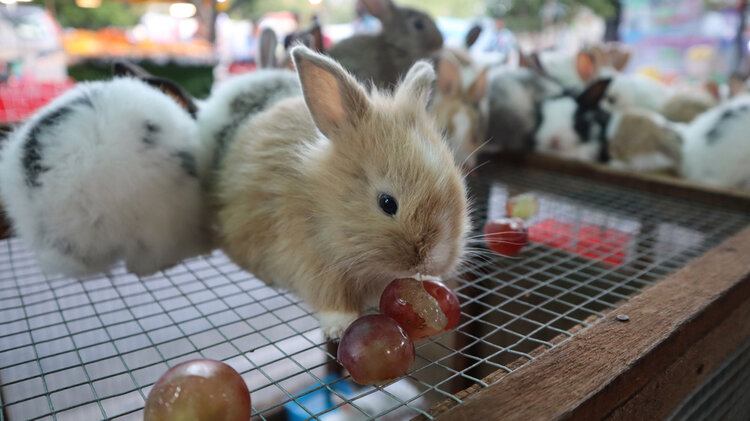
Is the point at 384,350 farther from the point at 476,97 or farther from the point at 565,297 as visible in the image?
the point at 476,97

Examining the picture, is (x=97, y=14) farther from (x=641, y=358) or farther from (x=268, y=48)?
(x=641, y=358)

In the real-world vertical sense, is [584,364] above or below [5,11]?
below

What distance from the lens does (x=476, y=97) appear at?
1999 millimetres

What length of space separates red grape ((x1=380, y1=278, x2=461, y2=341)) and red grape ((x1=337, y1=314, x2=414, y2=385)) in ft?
0.19

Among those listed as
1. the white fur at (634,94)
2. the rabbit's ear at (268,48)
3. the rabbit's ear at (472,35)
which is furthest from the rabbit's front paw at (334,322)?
the white fur at (634,94)

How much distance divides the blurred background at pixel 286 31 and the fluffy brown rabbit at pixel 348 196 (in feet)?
4.66

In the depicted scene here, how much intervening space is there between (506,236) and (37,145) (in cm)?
92

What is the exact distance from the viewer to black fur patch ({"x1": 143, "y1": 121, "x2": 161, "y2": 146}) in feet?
3.43

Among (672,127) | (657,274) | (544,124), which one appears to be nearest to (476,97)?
(544,124)

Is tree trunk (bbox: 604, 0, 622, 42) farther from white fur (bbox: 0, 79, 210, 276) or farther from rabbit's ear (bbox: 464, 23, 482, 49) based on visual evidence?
white fur (bbox: 0, 79, 210, 276)

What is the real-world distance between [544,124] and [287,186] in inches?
61.1

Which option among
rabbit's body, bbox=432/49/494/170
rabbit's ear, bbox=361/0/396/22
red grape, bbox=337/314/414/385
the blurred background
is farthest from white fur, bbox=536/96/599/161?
red grape, bbox=337/314/414/385

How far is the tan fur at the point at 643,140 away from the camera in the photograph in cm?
196

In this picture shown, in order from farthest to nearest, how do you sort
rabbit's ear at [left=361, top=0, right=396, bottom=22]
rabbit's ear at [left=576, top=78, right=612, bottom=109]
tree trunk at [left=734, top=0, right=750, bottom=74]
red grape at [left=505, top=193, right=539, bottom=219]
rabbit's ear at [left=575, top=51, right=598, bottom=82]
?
1. tree trunk at [left=734, top=0, right=750, bottom=74]
2. rabbit's ear at [left=575, top=51, right=598, bottom=82]
3. rabbit's ear at [left=361, top=0, right=396, bottom=22]
4. rabbit's ear at [left=576, top=78, right=612, bottom=109]
5. red grape at [left=505, top=193, right=539, bottom=219]
